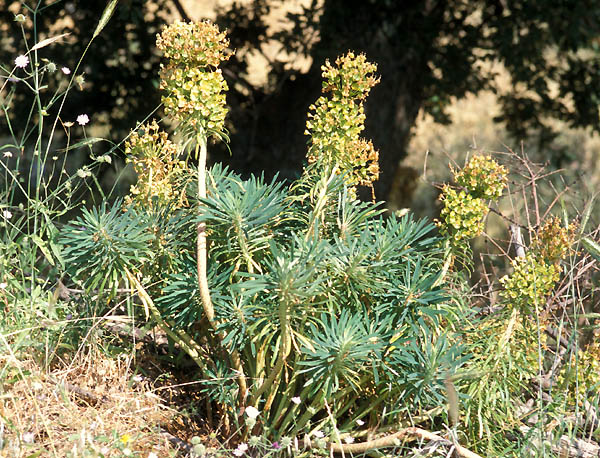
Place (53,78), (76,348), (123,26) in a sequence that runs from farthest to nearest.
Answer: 1. (53,78)
2. (123,26)
3. (76,348)

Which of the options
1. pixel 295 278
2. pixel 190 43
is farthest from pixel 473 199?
pixel 190 43

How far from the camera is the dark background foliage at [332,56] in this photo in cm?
508

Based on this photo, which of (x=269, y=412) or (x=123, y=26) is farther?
(x=123, y=26)

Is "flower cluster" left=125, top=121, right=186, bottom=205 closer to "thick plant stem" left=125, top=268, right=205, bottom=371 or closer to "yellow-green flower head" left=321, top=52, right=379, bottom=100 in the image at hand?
"thick plant stem" left=125, top=268, right=205, bottom=371

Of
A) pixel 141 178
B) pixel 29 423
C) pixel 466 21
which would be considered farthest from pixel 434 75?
pixel 29 423

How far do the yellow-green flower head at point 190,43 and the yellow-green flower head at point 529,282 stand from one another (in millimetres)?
1073

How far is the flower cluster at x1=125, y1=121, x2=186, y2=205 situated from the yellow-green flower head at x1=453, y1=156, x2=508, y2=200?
2.90 feet

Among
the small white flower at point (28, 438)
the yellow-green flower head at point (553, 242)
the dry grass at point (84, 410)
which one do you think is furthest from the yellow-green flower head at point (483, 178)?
the small white flower at point (28, 438)

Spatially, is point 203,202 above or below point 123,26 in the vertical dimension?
below

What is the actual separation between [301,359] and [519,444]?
2.35 feet

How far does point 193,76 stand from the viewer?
84.4 inches

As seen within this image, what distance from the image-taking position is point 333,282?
216 cm

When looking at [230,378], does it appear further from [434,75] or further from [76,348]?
[434,75]

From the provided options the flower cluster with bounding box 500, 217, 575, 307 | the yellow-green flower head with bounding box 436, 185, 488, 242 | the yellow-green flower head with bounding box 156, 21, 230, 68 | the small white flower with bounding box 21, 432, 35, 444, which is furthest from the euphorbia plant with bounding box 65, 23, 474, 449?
the small white flower with bounding box 21, 432, 35, 444
